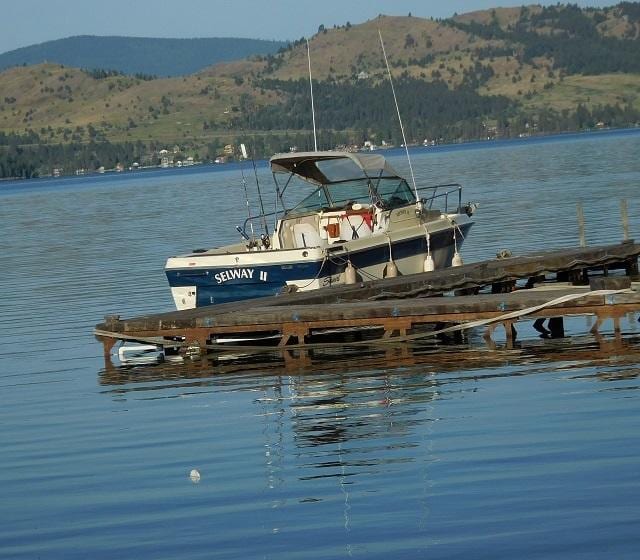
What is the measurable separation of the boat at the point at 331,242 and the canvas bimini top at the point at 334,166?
0.06 feet

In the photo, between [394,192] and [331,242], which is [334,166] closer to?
[394,192]

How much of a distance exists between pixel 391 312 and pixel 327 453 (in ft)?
22.8

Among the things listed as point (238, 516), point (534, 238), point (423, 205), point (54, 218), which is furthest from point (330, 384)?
point (54, 218)

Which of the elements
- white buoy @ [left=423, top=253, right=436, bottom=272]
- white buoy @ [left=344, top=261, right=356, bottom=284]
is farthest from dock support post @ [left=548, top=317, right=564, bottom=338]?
white buoy @ [left=423, top=253, right=436, bottom=272]

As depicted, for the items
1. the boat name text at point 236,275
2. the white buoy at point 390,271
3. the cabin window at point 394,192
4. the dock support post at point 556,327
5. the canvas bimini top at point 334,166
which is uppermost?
the canvas bimini top at point 334,166

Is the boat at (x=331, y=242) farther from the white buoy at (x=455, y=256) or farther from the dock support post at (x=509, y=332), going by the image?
the dock support post at (x=509, y=332)

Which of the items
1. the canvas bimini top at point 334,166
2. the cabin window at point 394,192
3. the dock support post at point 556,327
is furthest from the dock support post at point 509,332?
the canvas bimini top at point 334,166

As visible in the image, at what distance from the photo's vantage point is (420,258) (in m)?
27.8

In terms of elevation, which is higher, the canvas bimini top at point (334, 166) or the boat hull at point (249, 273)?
the canvas bimini top at point (334, 166)

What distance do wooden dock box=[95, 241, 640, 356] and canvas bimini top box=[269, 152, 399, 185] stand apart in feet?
10.5

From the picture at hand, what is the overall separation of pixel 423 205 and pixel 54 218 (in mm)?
59269

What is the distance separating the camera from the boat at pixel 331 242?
989 inches

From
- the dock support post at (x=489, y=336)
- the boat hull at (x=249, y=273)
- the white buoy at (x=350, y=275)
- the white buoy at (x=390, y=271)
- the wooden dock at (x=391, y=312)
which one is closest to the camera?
the wooden dock at (x=391, y=312)

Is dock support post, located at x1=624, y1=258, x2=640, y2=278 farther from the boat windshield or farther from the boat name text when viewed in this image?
the boat name text
